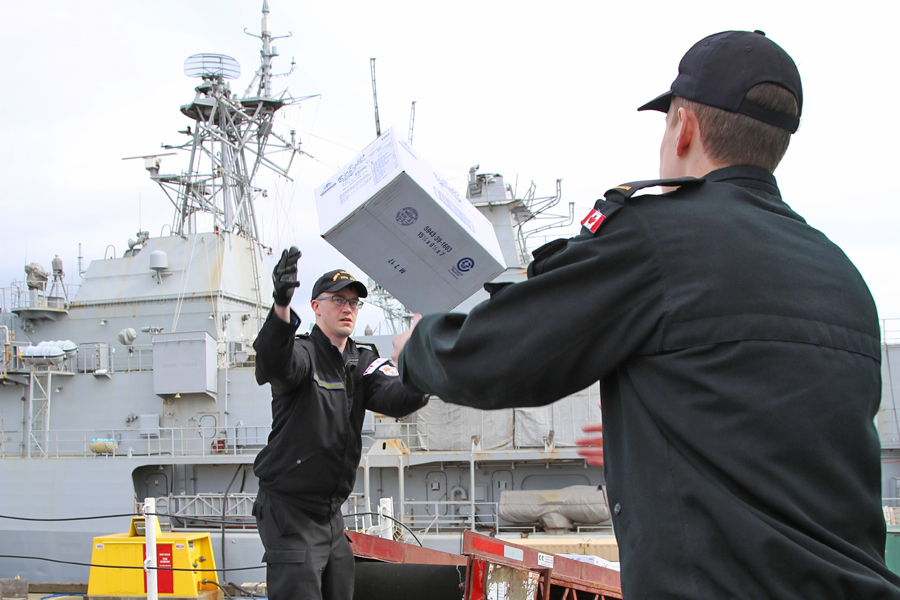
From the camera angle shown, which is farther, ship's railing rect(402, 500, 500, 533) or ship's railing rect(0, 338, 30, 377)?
ship's railing rect(0, 338, 30, 377)

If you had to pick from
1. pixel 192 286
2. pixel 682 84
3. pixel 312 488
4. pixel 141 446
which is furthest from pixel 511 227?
pixel 682 84

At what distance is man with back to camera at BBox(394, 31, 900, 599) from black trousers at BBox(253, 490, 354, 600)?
1.89 m

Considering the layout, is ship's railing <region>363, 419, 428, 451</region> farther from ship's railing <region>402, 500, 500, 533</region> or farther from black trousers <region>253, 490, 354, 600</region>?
black trousers <region>253, 490, 354, 600</region>

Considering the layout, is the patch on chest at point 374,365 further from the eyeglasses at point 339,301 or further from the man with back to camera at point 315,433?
the eyeglasses at point 339,301

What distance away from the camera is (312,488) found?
2729 mm

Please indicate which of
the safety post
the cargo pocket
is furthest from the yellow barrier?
the cargo pocket

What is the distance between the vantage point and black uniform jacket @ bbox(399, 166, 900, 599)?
88cm

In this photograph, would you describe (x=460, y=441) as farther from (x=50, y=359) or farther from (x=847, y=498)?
(x=847, y=498)

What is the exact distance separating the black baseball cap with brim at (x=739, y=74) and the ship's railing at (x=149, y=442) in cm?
1227

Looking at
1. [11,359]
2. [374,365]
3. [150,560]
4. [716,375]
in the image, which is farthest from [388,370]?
[11,359]

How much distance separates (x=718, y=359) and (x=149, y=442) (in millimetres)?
13553

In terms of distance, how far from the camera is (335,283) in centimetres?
292

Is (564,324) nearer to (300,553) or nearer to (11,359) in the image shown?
(300,553)

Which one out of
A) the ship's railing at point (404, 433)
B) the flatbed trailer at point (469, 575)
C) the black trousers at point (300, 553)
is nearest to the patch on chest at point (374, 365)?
the black trousers at point (300, 553)
